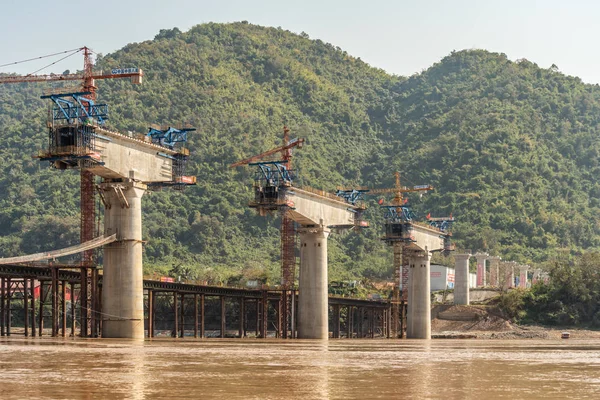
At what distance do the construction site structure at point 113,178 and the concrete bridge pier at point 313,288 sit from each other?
30476mm

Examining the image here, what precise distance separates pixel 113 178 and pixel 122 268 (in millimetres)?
7181

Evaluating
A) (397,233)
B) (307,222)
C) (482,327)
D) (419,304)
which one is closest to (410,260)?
(419,304)

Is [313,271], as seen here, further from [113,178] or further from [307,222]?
[113,178]

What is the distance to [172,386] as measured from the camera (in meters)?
31.4

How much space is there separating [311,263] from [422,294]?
36818 millimetres

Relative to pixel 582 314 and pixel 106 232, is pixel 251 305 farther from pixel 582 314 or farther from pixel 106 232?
pixel 106 232

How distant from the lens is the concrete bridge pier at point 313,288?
119 metres

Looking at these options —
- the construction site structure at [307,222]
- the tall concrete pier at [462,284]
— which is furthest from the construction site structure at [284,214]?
the tall concrete pier at [462,284]

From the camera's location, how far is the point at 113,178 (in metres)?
83.8

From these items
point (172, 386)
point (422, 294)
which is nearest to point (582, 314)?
point (422, 294)

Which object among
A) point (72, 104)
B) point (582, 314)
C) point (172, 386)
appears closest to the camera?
point (172, 386)

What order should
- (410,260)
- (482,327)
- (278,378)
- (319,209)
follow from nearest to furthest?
(278,378), (319,209), (410,260), (482,327)

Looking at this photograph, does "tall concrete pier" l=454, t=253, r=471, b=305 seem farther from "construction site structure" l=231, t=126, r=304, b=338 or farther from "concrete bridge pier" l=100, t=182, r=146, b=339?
"concrete bridge pier" l=100, t=182, r=146, b=339

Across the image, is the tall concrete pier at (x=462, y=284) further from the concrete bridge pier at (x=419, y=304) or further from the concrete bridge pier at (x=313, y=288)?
the concrete bridge pier at (x=313, y=288)
